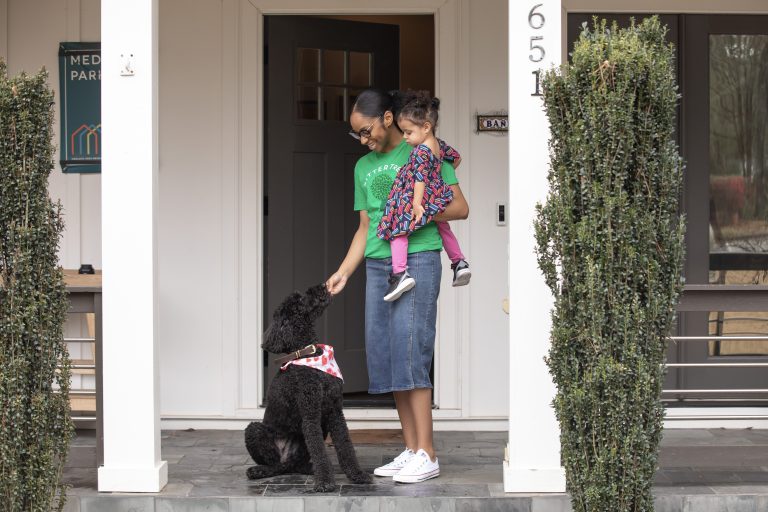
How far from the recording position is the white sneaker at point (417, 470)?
5203 millimetres

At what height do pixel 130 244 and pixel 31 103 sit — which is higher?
pixel 31 103

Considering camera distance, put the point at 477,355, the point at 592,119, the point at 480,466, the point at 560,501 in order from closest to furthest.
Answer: the point at 592,119, the point at 560,501, the point at 480,466, the point at 477,355

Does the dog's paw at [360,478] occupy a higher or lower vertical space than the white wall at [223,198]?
lower

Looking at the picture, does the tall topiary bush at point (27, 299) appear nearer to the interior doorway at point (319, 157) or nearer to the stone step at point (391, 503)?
the stone step at point (391, 503)

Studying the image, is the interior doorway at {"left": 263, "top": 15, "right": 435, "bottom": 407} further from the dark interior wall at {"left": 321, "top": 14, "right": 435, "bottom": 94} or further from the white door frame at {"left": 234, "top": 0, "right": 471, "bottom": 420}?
the dark interior wall at {"left": 321, "top": 14, "right": 435, "bottom": 94}

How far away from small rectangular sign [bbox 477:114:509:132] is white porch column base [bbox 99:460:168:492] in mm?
2955

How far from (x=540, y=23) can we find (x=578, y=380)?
1.84 metres

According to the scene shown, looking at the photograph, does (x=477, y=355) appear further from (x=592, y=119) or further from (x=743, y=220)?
(x=592, y=119)

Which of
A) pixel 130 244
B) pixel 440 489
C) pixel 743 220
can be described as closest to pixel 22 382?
pixel 130 244

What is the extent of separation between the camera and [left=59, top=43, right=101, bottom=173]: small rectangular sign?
6.64m

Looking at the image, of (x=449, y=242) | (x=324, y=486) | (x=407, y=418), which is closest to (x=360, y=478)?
(x=324, y=486)

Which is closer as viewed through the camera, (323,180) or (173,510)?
(173,510)

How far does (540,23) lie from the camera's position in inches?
194

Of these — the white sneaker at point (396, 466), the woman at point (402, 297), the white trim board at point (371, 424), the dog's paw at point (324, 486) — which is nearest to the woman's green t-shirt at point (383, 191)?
the woman at point (402, 297)
